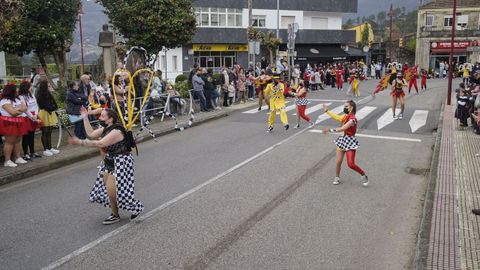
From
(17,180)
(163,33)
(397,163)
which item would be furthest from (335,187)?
(163,33)

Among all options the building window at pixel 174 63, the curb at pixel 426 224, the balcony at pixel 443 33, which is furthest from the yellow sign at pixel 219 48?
the curb at pixel 426 224

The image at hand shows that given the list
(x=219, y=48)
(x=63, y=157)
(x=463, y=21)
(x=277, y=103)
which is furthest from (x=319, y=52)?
(x=63, y=157)

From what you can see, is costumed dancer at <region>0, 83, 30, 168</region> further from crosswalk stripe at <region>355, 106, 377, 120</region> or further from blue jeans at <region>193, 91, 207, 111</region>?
crosswalk stripe at <region>355, 106, 377, 120</region>

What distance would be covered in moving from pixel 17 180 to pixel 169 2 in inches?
516

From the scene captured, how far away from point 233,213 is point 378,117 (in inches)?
489

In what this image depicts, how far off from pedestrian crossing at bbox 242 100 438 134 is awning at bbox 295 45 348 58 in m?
28.0

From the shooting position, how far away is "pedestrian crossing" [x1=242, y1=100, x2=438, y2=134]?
16.7 metres

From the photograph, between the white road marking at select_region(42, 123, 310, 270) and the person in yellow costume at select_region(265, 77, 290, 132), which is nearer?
the white road marking at select_region(42, 123, 310, 270)

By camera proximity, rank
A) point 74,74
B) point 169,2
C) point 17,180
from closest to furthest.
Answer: point 17,180 < point 169,2 < point 74,74

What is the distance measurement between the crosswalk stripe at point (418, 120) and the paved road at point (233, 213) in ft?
11.5

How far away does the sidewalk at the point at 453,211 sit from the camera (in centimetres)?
587

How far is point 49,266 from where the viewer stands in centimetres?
596

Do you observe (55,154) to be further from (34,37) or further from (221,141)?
(34,37)

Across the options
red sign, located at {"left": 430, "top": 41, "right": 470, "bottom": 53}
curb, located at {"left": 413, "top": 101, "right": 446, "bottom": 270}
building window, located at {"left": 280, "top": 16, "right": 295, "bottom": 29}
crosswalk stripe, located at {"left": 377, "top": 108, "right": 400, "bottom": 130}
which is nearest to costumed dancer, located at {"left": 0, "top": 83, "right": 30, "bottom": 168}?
curb, located at {"left": 413, "top": 101, "right": 446, "bottom": 270}
